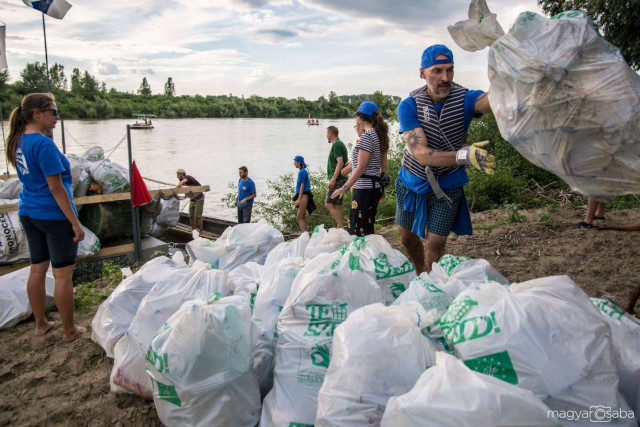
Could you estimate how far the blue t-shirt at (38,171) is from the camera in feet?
8.53

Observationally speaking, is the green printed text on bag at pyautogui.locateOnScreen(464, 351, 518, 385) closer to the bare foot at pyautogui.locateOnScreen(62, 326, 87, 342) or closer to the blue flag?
the bare foot at pyautogui.locateOnScreen(62, 326, 87, 342)

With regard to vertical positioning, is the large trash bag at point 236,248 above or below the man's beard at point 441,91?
below

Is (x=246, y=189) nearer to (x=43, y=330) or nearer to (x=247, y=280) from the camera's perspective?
(x=43, y=330)

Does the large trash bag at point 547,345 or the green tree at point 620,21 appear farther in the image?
the green tree at point 620,21

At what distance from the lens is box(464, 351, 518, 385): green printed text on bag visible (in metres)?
1.36

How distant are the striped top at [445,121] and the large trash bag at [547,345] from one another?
47.4 inches

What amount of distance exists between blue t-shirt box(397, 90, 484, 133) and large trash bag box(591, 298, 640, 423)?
1.22m

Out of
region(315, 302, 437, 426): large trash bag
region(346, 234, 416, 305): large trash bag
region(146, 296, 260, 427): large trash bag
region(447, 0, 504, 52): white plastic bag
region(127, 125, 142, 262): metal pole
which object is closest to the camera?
region(315, 302, 437, 426): large trash bag

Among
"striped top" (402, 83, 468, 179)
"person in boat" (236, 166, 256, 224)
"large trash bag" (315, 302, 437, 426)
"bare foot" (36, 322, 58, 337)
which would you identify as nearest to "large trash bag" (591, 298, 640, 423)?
"large trash bag" (315, 302, 437, 426)

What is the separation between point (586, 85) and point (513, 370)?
3.32ft

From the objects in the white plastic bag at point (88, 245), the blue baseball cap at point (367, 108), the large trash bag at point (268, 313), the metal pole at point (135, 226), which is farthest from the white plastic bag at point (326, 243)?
the metal pole at point (135, 226)

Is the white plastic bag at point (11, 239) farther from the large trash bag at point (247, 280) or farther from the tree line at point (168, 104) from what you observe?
the tree line at point (168, 104)

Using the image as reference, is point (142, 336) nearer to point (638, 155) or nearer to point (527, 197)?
point (638, 155)

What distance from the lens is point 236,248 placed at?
3.41 metres
